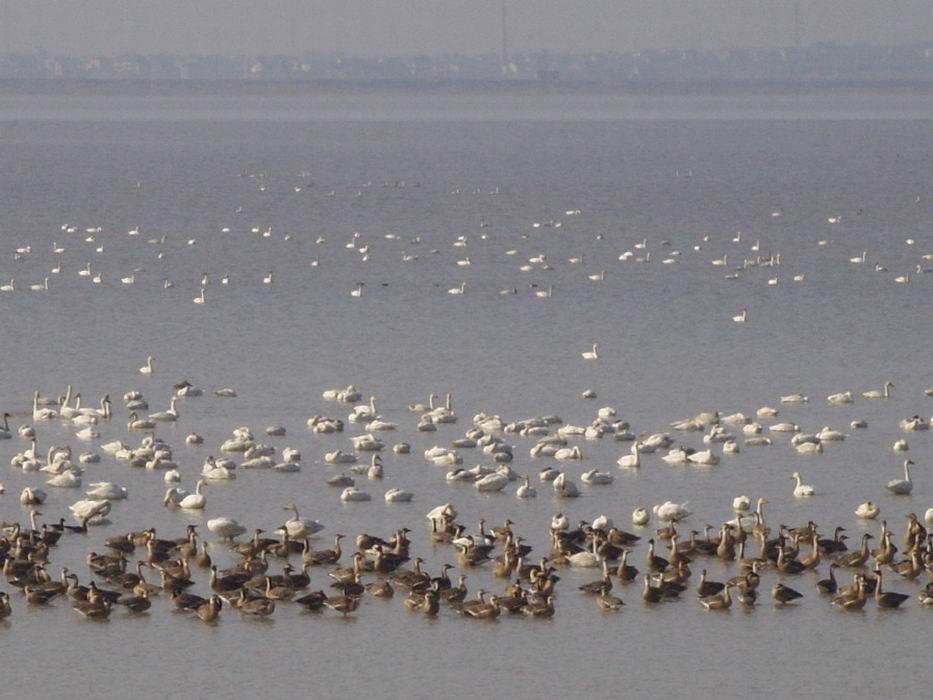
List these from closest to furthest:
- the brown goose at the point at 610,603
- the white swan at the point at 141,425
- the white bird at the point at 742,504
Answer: the brown goose at the point at 610,603 < the white bird at the point at 742,504 < the white swan at the point at 141,425

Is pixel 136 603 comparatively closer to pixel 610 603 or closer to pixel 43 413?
pixel 610 603

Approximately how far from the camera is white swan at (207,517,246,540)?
34.0 m

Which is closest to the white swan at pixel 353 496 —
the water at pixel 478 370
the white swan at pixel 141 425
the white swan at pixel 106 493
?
the water at pixel 478 370

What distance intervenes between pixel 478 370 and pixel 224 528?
18651 millimetres

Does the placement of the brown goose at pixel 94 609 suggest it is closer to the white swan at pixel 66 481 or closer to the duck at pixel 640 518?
the white swan at pixel 66 481

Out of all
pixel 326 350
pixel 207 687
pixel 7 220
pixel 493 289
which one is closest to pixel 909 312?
pixel 493 289

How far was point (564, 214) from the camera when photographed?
Answer: 10362 cm

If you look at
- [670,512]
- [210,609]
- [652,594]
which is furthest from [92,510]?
[652,594]

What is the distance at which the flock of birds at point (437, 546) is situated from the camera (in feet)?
→ 99.4

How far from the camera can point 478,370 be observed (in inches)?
2051

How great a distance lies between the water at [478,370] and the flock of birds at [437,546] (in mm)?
281

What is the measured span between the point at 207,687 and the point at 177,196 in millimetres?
90672

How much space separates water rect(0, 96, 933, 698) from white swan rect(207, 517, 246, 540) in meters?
0.89

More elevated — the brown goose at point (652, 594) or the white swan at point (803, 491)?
the brown goose at point (652, 594)
